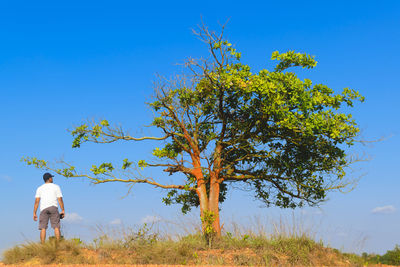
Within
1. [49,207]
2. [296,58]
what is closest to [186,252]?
[49,207]

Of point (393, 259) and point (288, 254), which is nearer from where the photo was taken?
point (288, 254)

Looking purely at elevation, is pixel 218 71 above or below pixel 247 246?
above

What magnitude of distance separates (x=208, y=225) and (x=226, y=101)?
217 inches

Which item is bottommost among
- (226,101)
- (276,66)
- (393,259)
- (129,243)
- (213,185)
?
(393,259)

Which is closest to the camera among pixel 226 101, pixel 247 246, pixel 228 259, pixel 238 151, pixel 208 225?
pixel 228 259

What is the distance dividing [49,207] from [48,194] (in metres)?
0.47

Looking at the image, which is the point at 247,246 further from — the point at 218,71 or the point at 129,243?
the point at 218,71

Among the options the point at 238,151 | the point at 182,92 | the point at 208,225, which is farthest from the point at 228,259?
the point at 182,92

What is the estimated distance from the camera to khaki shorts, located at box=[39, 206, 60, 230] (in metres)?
15.0

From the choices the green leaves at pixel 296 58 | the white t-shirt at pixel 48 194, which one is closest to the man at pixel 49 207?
the white t-shirt at pixel 48 194

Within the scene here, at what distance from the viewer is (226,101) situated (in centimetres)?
1833

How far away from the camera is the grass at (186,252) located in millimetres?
13492

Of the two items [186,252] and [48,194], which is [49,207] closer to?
[48,194]

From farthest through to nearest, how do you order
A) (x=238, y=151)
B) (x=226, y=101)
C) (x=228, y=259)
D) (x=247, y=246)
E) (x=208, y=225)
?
(x=238, y=151) < (x=226, y=101) < (x=208, y=225) < (x=247, y=246) < (x=228, y=259)
